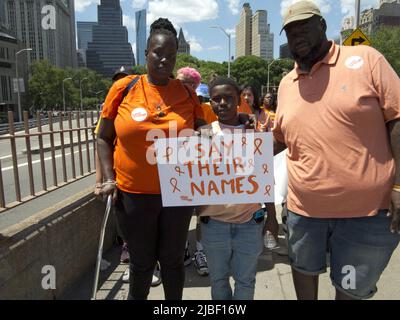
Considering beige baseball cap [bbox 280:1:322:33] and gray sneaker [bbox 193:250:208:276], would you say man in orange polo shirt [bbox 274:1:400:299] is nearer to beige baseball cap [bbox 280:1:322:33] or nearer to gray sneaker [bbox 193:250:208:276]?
beige baseball cap [bbox 280:1:322:33]

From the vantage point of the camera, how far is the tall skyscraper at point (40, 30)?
→ 45.9 m

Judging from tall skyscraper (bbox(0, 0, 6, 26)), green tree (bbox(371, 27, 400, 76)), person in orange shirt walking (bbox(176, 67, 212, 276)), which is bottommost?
person in orange shirt walking (bbox(176, 67, 212, 276))

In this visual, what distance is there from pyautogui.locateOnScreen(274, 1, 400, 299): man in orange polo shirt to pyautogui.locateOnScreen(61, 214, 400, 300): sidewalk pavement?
1054 mm

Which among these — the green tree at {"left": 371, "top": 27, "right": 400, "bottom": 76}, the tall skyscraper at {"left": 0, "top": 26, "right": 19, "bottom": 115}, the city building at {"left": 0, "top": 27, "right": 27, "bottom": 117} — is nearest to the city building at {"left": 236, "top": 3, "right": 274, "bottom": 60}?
the city building at {"left": 0, "top": 27, "right": 27, "bottom": 117}

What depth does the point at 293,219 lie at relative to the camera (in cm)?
221

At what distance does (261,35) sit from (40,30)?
234 ft

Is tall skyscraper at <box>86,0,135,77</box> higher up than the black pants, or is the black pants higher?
tall skyscraper at <box>86,0,135,77</box>

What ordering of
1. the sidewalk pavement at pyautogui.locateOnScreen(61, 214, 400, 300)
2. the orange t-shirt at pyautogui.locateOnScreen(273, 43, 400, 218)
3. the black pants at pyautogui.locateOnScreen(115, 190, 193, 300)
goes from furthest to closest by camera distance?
the sidewalk pavement at pyautogui.locateOnScreen(61, 214, 400, 300) → the black pants at pyautogui.locateOnScreen(115, 190, 193, 300) → the orange t-shirt at pyautogui.locateOnScreen(273, 43, 400, 218)

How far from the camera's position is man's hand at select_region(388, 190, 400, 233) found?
189 centimetres

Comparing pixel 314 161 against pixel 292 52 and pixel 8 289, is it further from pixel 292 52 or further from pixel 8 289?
pixel 8 289

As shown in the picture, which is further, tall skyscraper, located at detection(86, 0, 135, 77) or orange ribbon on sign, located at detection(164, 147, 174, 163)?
tall skyscraper, located at detection(86, 0, 135, 77)

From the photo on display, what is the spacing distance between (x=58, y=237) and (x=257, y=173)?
1.78 m

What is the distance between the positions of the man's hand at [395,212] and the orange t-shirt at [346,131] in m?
0.05

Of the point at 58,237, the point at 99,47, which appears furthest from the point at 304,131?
the point at 99,47
